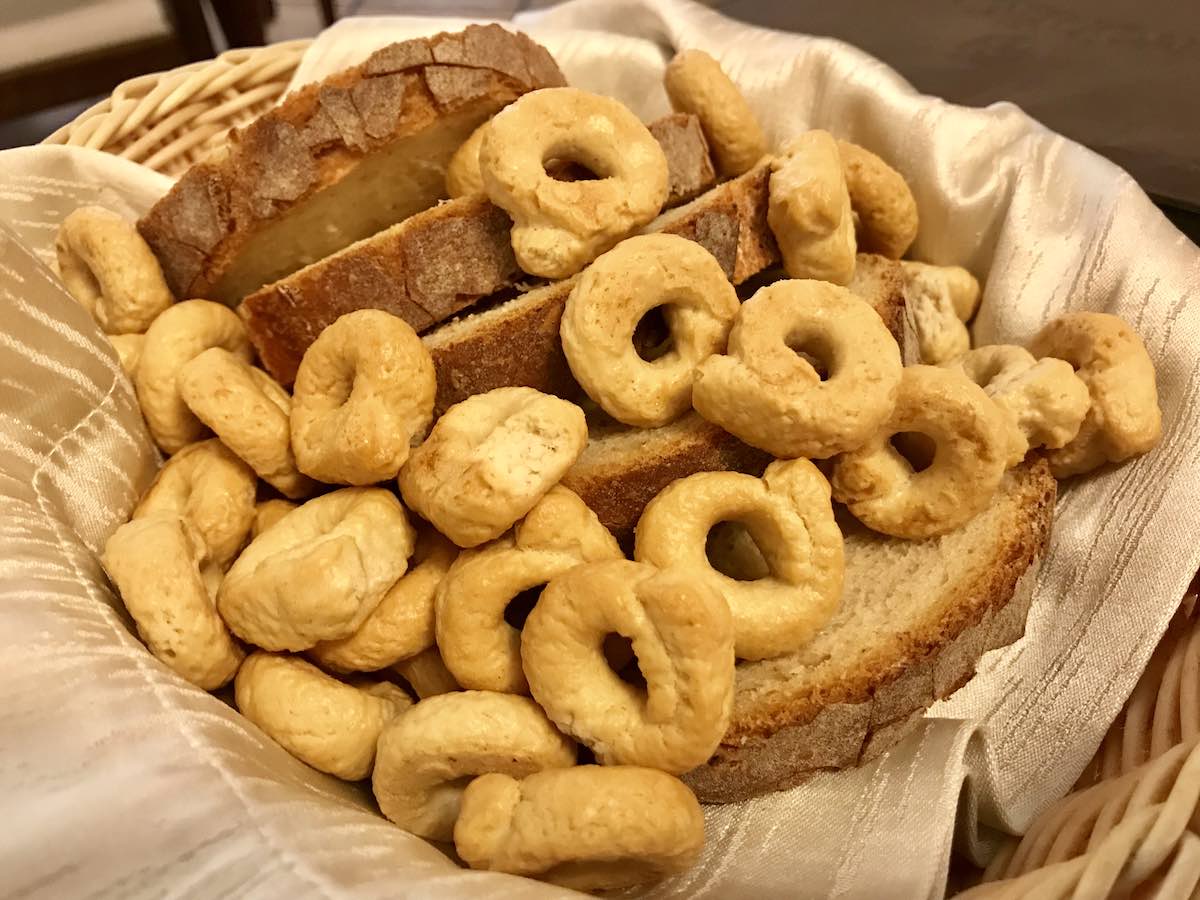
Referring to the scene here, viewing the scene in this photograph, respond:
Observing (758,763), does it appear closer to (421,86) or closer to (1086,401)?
(1086,401)

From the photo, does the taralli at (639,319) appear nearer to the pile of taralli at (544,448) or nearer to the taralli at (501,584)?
the pile of taralli at (544,448)

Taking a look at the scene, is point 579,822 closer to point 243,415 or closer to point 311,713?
point 311,713

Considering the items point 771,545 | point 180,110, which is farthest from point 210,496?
point 180,110

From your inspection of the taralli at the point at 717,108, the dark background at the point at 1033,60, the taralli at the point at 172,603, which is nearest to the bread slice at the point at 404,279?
the taralli at the point at 172,603

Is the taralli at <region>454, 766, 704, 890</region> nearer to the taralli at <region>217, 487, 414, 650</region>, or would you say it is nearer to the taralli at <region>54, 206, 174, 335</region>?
the taralli at <region>217, 487, 414, 650</region>

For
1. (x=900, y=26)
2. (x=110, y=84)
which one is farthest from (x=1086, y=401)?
(x=110, y=84)

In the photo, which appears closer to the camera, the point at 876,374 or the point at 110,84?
the point at 876,374
